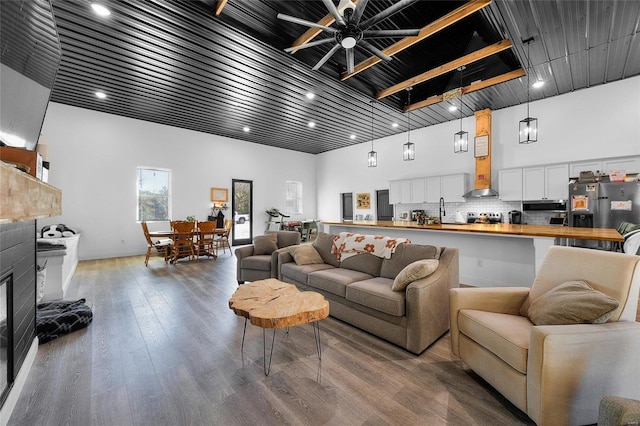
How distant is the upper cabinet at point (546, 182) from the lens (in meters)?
5.25

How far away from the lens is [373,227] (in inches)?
184

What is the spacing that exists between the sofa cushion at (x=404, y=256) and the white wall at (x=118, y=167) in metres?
6.54

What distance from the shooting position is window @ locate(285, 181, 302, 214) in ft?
33.3

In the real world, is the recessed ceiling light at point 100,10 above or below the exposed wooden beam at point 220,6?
below

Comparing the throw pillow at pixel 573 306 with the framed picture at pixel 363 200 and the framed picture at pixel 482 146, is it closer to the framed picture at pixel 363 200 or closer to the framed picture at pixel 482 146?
the framed picture at pixel 482 146

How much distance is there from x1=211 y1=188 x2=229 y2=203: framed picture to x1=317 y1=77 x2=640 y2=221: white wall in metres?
4.60

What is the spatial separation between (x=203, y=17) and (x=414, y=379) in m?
4.38

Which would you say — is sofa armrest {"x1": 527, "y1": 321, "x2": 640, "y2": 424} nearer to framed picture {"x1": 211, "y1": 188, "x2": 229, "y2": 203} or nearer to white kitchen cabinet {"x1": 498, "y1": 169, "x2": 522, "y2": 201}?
white kitchen cabinet {"x1": 498, "y1": 169, "x2": 522, "y2": 201}

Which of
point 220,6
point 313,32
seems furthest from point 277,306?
point 313,32

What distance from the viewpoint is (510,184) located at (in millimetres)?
5863

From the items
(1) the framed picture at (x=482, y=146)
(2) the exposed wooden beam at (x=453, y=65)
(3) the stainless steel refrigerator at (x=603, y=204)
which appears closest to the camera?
(2) the exposed wooden beam at (x=453, y=65)

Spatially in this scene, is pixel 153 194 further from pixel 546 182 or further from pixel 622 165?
pixel 622 165

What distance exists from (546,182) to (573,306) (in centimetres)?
521

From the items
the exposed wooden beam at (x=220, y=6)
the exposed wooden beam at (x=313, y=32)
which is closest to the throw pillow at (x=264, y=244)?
the exposed wooden beam at (x=313, y=32)
